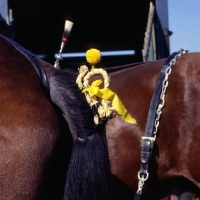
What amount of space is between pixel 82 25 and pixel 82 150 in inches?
199

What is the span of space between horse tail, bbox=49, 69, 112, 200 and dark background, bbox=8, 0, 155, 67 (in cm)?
368

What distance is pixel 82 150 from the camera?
1.30 m

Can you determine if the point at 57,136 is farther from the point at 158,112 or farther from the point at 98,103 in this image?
the point at 158,112

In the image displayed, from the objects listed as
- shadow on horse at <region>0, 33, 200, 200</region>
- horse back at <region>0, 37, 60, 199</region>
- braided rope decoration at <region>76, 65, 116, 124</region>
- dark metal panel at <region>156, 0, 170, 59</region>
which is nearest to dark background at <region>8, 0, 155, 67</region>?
dark metal panel at <region>156, 0, 170, 59</region>

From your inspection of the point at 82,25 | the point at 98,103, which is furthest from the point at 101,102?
the point at 82,25

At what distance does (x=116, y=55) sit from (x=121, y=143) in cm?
466

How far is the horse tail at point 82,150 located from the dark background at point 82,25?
368 cm

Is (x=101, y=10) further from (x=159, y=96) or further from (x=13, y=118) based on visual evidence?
(x=13, y=118)

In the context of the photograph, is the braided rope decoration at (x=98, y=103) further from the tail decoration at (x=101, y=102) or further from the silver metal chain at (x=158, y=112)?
the silver metal chain at (x=158, y=112)

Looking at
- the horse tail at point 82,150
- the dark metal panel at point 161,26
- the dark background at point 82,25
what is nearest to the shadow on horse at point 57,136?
the horse tail at point 82,150

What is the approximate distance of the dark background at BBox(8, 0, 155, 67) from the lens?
5.38m

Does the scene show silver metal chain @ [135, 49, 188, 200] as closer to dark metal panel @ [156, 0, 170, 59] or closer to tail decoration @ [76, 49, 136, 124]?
tail decoration @ [76, 49, 136, 124]

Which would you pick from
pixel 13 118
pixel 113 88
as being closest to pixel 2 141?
pixel 13 118

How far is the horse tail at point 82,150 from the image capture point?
1.28 m
